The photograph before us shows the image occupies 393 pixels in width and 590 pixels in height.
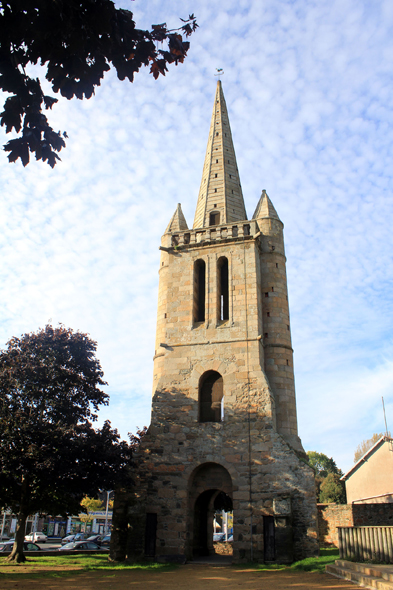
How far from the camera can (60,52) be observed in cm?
557

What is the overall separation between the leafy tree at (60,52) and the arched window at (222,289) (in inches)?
604

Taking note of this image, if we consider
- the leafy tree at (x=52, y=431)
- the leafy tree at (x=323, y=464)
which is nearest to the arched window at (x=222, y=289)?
the leafy tree at (x=52, y=431)

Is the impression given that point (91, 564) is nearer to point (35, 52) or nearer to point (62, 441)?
point (62, 441)

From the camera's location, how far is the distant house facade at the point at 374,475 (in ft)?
97.3

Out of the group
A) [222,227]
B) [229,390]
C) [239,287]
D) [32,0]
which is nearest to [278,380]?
[229,390]

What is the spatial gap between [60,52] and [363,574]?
36.8 feet

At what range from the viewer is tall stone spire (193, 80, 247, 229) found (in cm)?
2470

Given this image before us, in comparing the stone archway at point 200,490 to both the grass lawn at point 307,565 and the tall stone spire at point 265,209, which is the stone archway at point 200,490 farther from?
the tall stone spire at point 265,209

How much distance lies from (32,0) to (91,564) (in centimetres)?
1756

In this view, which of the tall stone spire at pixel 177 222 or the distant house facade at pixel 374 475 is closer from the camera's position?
the tall stone spire at pixel 177 222

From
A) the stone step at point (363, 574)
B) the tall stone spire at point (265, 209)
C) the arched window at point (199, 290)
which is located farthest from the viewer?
the tall stone spire at point (265, 209)

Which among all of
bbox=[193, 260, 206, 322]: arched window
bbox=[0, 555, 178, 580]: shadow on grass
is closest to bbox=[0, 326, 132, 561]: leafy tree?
bbox=[0, 555, 178, 580]: shadow on grass

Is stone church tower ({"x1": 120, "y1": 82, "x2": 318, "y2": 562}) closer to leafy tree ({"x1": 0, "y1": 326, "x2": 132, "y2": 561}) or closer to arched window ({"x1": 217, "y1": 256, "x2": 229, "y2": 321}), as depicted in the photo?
arched window ({"x1": 217, "y1": 256, "x2": 229, "y2": 321})

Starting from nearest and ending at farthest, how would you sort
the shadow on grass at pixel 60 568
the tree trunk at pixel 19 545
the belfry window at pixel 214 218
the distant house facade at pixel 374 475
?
the shadow on grass at pixel 60 568, the tree trunk at pixel 19 545, the belfry window at pixel 214 218, the distant house facade at pixel 374 475
